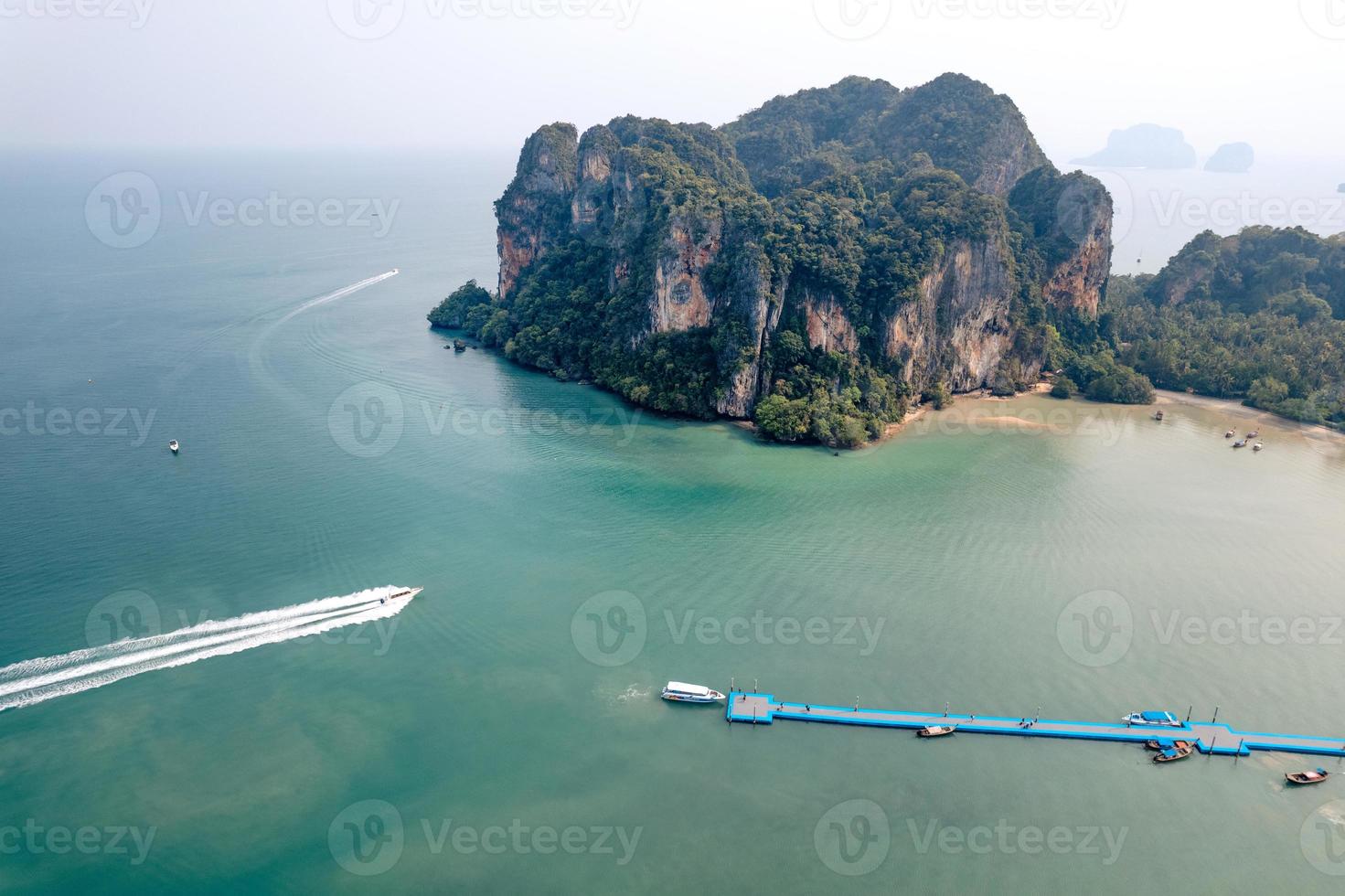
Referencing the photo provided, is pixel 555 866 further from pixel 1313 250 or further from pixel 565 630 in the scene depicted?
pixel 1313 250

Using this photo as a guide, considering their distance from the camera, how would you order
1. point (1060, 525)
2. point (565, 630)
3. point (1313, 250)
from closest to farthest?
1. point (565, 630)
2. point (1060, 525)
3. point (1313, 250)

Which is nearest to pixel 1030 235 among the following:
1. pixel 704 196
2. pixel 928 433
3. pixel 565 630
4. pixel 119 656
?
pixel 928 433

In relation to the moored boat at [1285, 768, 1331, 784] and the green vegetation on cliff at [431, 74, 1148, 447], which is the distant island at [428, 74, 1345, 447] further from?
the moored boat at [1285, 768, 1331, 784]

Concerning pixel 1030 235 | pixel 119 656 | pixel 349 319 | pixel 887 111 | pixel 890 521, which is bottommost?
pixel 119 656

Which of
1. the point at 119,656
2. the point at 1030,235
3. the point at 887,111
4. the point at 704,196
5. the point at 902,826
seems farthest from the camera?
the point at 887,111

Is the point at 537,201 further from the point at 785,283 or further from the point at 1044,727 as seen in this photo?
the point at 1044,727

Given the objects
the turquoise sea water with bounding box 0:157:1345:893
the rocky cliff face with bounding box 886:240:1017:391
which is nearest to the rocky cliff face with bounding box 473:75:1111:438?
the rocky cliff face with bounding box 886:240:1017:391

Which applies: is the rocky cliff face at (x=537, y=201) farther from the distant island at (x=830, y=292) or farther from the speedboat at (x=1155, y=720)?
the speedboat at (x=1155, y=720)
